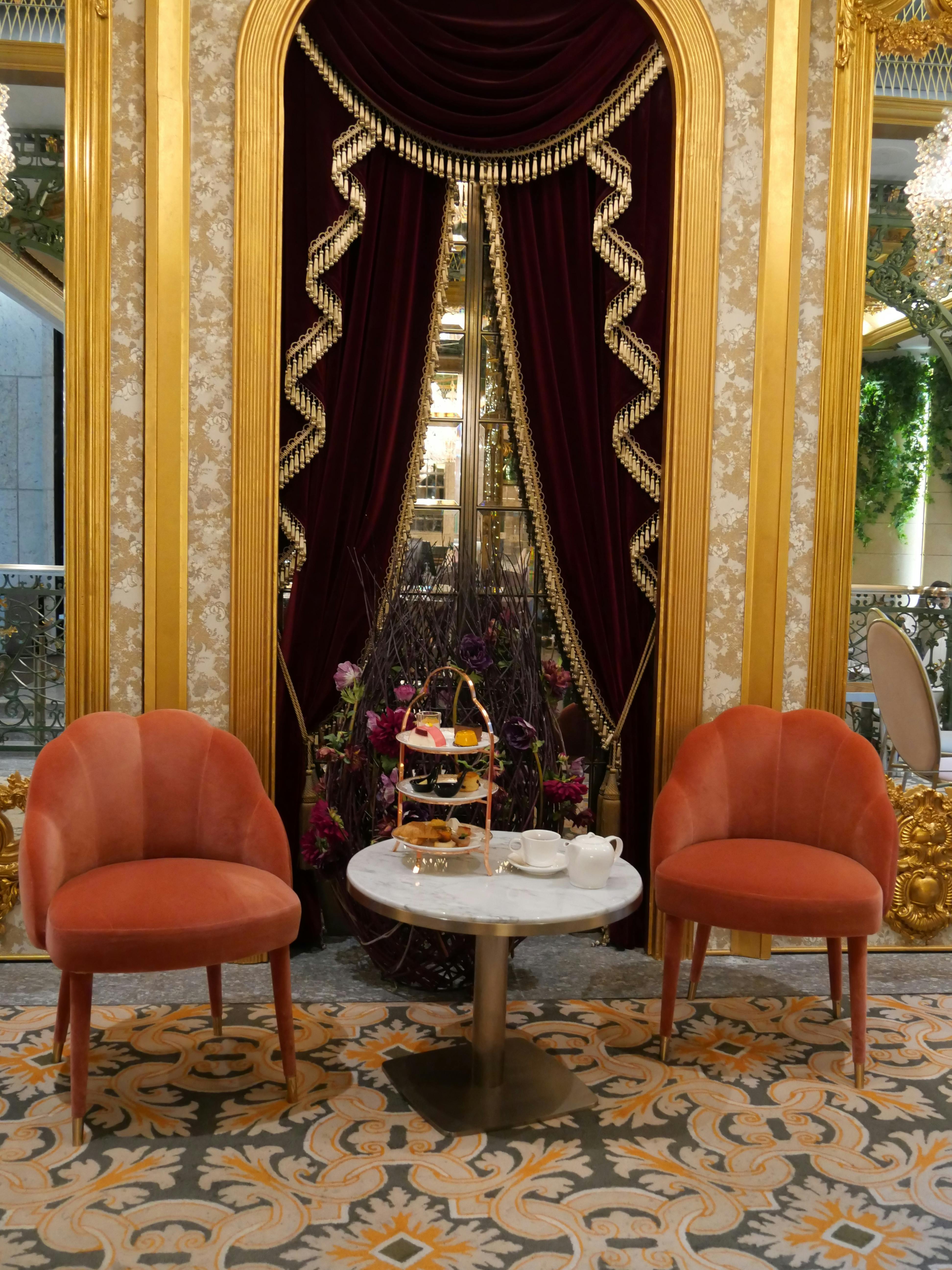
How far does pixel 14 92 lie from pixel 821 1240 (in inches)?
Answer: 140

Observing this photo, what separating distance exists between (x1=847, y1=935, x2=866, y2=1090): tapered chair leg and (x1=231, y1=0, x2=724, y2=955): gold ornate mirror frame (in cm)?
91

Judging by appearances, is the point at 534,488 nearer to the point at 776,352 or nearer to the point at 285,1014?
the point at 776,352

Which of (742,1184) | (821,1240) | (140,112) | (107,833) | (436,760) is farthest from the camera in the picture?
Result: (140,112)

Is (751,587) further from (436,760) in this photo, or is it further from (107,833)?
(107,833)

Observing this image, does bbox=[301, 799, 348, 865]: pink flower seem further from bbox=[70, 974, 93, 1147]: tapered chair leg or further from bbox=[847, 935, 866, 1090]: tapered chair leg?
bbox=[847, 935, 866, 1090]: tapered chair leg

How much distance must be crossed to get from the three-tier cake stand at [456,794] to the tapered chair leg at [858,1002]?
929 mm

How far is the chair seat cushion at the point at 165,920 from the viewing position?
2309 mm

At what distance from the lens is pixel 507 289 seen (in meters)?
3.52

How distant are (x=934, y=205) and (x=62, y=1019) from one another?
347 centimetres

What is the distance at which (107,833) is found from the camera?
8.98ft

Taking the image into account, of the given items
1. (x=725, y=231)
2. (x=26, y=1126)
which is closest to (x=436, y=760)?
(x=26, y=1126)

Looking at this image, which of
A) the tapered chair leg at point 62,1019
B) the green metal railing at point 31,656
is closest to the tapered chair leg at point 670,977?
the tapered chair leg at point 62,1019

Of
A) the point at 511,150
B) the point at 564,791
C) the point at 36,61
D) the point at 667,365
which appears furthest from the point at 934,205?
the point at 36,61

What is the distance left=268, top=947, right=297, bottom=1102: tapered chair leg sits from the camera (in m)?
2.53
